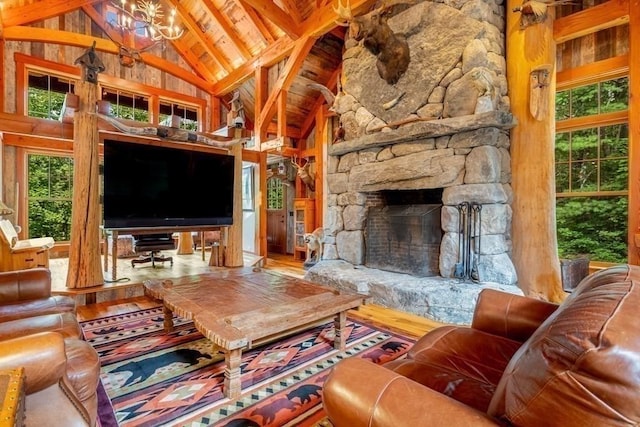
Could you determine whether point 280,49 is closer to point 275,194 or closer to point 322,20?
point 322,20

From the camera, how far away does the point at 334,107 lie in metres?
4.85

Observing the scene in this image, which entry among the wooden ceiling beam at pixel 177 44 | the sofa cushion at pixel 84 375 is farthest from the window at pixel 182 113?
the sofa cushion at pixel 84 375

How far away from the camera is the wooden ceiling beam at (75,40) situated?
536cm

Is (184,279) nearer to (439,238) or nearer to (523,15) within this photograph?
(439,238)

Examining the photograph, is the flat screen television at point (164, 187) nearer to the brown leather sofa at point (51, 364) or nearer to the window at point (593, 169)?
the brown leather sofa at point (51, 364)

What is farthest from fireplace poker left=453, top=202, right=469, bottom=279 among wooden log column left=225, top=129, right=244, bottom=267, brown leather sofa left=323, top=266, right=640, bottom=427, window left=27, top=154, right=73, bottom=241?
window left=27, top=154, right=73, bottom=241

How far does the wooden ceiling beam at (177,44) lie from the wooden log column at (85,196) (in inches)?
141

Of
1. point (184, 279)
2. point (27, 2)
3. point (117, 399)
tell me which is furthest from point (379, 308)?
point (27, 2)

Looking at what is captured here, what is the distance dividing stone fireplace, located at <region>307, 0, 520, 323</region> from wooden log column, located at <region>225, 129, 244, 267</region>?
56.1 inches

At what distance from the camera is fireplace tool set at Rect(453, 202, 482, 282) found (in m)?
3.29

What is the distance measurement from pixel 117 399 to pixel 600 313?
2.21 metres

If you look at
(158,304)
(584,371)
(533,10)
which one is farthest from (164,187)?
(533,10)

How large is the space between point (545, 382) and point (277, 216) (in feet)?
25.0

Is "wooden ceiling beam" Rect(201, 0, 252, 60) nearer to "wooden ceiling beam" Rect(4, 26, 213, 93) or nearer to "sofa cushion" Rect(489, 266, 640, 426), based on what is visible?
"wooden ceiling beam" Rect(4, 26, 213, 93)
